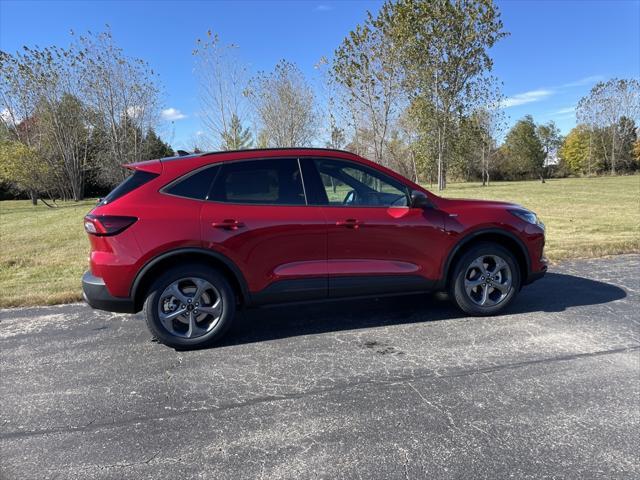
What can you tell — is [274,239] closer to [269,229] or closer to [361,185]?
[269,229]

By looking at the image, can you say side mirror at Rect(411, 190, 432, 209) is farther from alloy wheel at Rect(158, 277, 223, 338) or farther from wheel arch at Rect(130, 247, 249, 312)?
alloy wheel at Rect(158, 277, 223, 338)

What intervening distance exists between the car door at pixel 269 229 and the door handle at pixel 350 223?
0.17 meters

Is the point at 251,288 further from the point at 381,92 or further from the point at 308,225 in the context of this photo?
the point at 381,92

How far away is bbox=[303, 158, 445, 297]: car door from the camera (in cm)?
415

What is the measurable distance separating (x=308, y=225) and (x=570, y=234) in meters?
8.18

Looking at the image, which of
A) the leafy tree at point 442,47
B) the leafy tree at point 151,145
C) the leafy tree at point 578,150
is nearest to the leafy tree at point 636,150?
the leafy tree at point 578,150

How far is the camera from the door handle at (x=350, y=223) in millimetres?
4109

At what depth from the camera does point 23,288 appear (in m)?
6.38

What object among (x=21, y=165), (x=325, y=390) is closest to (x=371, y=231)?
(x=325, y=390)

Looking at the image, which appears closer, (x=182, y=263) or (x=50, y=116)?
(x=182, y=263)

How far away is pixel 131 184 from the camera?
3889 mm

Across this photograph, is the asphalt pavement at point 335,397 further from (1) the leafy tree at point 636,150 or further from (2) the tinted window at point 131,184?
(1) the leafy tree at point 636,150

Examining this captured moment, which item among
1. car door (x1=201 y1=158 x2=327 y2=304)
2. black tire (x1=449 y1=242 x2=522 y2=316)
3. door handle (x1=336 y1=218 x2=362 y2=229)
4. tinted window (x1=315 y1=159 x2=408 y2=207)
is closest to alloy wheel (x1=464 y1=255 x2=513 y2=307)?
black tire (x1=449 y1=242 x2=522 y2=316)

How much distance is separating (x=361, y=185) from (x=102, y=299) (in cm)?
263
